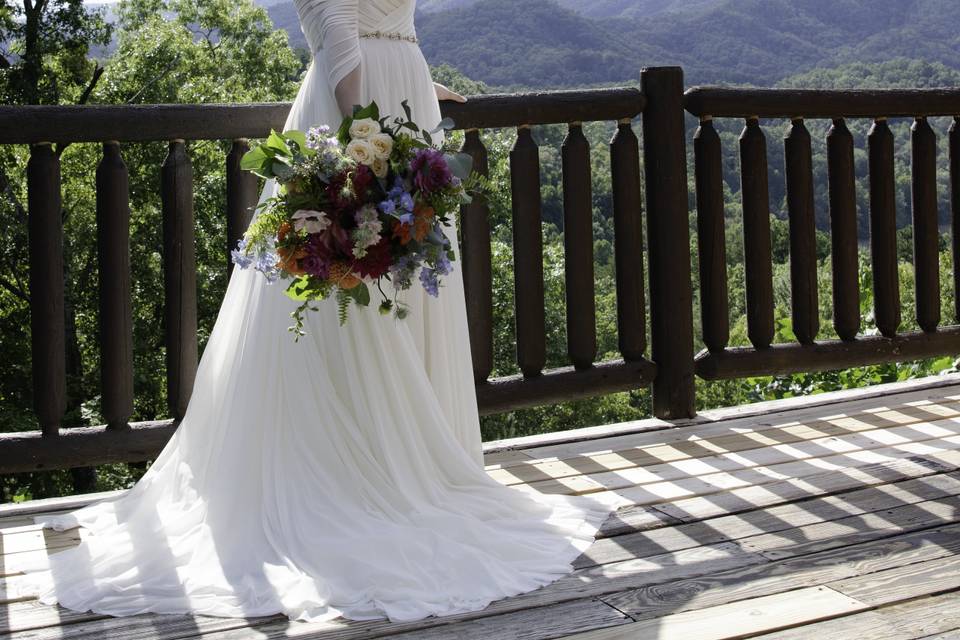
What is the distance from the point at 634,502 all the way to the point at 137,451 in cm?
153

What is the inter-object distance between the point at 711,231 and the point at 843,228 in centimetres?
64

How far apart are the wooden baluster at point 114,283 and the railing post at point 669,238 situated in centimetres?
184

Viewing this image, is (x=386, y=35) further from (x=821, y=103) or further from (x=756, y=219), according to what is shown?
A: (x=821, y=103)

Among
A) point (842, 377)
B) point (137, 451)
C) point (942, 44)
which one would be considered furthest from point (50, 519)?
point (942, 44)

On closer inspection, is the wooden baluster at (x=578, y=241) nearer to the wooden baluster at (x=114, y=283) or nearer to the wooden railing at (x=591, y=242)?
the wooden railing at (x=591, y=242)

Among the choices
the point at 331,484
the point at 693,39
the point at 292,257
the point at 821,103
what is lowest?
the point at 331,484

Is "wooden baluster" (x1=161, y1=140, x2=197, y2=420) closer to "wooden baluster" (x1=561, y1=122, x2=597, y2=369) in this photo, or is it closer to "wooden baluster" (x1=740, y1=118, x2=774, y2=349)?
"wooden baluster" (x1=561, y1=122, x2=597, y2=369)

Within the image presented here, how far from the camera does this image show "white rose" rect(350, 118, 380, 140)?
95.5 inches

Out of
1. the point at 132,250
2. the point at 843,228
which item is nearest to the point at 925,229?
the point at 843,228

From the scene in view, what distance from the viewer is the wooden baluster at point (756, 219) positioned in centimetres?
398

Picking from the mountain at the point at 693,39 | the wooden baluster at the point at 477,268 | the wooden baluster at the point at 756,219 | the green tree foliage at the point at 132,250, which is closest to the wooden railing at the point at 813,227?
the wooden baluster at the point at 756,219

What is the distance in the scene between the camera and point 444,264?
8.00 feet

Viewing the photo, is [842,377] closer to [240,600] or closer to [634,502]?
[634,502]

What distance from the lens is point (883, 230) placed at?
426 centimetres
